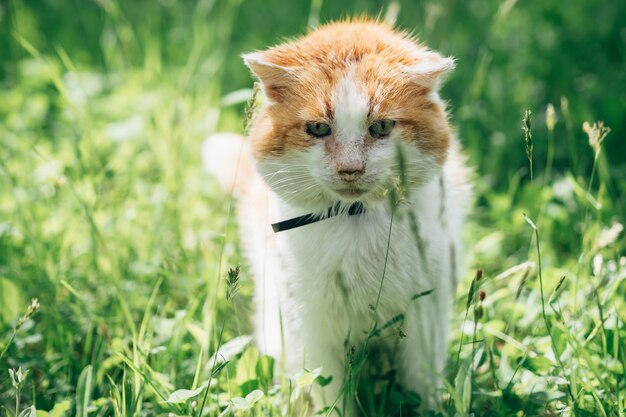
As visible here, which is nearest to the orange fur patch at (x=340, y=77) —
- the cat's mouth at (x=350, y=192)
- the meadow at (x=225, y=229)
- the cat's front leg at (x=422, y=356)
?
the cat's mouth at (x=350, y=192)

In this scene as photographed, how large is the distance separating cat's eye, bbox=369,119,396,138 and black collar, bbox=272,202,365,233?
23cm

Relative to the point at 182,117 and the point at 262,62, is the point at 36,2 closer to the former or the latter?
the point at 182,117

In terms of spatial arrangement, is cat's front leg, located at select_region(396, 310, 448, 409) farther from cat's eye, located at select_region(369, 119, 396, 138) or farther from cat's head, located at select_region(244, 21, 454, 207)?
cat's eye, located at select_region(369, 119, 396, 138)

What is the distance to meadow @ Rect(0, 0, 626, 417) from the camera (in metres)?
1.77

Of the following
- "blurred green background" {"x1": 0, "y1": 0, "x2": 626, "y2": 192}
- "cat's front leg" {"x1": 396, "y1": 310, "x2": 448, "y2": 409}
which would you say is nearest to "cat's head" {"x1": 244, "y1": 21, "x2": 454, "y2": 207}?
"cat's front leg" {"x1": 396, "y1": 310, "x2": 448, "y2": 409}

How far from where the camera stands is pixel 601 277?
204cm

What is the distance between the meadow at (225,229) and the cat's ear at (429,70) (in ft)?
0.91

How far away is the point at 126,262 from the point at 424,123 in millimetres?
1364

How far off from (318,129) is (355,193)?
0.21 meters

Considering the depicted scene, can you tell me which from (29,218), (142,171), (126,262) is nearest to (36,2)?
(142,171)

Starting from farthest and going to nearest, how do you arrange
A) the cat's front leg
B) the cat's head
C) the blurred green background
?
the blurred green background < the cat's front leg < the cat's head

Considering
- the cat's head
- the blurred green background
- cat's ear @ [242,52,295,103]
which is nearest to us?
the cat's head

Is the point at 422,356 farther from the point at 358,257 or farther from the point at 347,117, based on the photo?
the point at 347,117

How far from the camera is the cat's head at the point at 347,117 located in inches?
66.8
